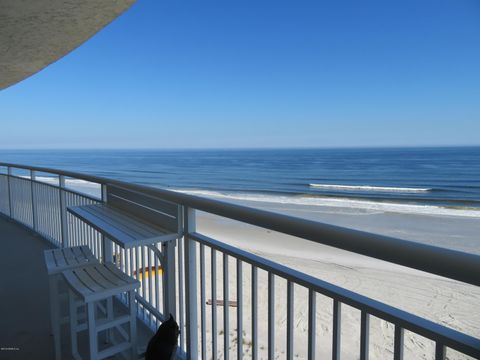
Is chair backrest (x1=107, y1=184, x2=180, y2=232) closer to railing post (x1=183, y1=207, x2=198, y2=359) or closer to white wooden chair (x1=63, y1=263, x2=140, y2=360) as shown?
railing post (x1=183, y1=207, x2=198, y2=359)

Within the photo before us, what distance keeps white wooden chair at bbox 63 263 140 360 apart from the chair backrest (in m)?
0.33

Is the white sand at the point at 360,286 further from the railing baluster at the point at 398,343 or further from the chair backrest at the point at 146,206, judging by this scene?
the railing baluster at the point at 398,343

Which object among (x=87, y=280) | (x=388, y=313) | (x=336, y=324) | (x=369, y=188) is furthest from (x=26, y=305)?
(x=369, y=188)

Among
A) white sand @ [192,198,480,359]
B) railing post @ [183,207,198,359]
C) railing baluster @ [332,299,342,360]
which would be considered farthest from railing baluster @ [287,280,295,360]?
white sand @ [192,198,480,359]

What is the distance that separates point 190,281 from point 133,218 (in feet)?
1.98

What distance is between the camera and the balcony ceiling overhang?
207 centimetres

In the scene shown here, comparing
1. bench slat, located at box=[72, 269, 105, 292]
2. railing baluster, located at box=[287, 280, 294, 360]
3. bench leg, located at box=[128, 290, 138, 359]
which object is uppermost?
railing baluster, located at box=[287, 280, 294, 360]

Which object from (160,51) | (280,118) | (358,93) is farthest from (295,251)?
(280,118)

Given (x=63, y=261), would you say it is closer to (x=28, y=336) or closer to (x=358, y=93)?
(x=28, y=336)

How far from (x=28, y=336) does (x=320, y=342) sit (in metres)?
2.36

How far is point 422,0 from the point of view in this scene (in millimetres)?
23344

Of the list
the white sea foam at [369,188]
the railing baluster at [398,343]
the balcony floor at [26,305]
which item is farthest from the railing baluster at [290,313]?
the white sea foam at [369,188]

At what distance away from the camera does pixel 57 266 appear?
6.29 ft

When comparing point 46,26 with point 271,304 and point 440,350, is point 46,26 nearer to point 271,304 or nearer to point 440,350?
point 271,304
